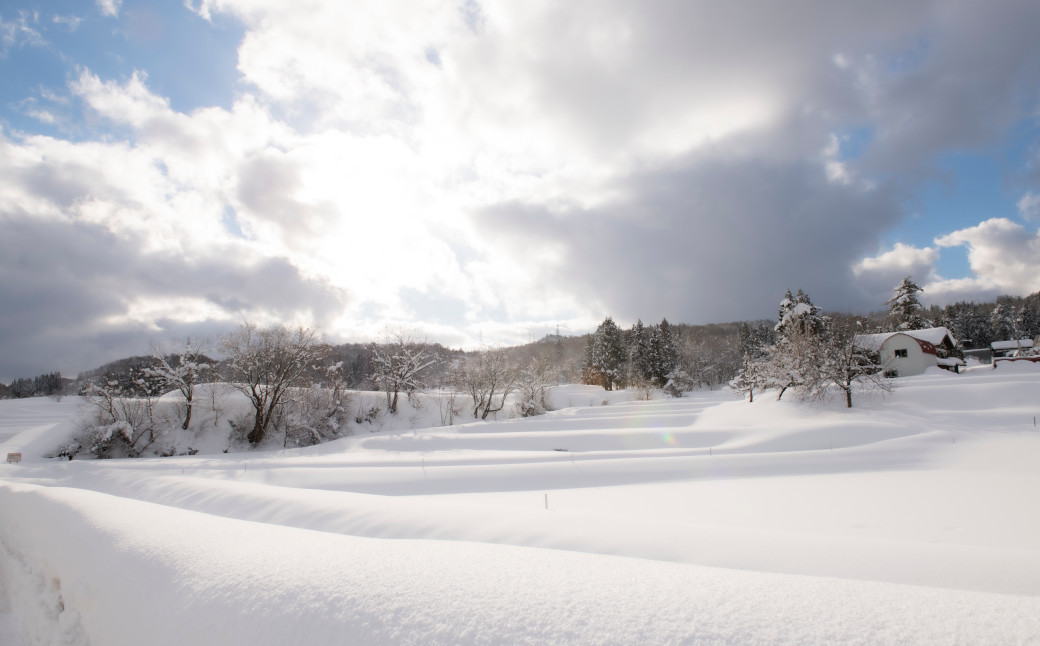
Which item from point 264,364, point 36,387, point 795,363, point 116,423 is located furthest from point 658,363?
point 36,387

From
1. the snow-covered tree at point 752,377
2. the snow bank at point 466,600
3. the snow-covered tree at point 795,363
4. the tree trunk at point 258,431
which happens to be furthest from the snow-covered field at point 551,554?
the snow-covered tree at point 752,377

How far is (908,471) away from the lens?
50.3 ft

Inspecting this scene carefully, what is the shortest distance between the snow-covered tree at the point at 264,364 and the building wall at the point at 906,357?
5794 cm

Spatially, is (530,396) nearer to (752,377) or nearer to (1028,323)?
(752,377)

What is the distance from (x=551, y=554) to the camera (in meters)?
3.90

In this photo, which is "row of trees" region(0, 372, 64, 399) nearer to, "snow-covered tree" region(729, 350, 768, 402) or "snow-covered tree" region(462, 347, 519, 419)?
"snow-covered tree" region(462, 347, 519, 419)

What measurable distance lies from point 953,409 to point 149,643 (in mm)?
38426

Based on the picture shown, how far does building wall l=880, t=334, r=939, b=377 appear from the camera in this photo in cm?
4656

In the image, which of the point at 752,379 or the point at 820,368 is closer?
the point at 820,368

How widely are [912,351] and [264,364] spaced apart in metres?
64.4

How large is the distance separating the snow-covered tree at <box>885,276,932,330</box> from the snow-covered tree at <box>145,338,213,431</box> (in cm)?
7741

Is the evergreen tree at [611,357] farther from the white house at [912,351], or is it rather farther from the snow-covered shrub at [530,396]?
the white house at [912,351]

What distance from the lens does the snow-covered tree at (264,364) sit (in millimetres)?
30656

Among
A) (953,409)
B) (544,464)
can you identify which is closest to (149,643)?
(544,464)
